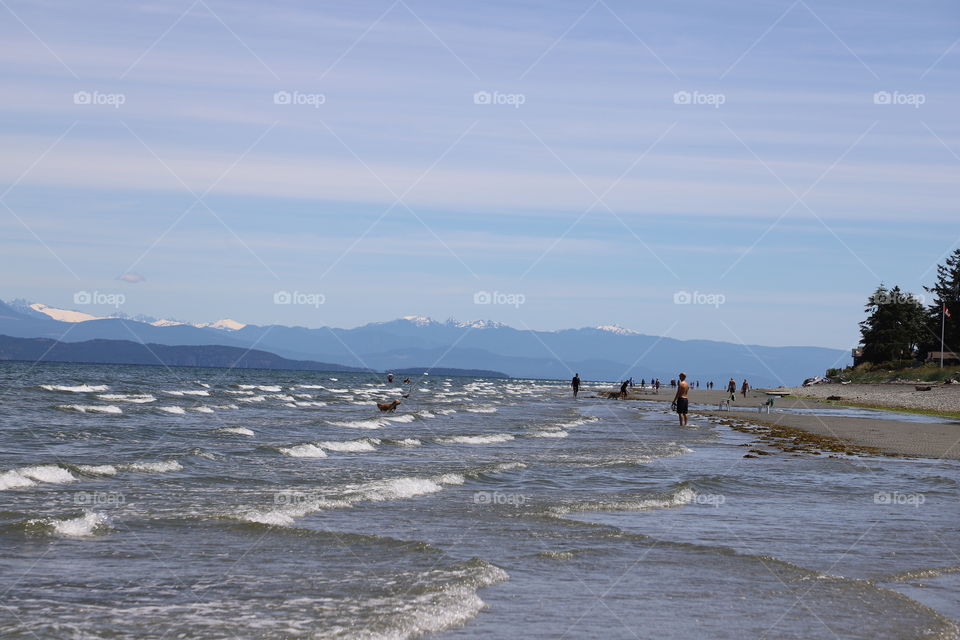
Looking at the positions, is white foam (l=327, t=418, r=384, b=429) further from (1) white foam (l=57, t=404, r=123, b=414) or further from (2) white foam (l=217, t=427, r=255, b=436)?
(1) white foam (l=57, t=404, r=123, b=414)

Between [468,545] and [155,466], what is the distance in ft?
35.8

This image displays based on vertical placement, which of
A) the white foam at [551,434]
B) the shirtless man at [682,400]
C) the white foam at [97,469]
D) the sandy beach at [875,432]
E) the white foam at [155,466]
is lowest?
the white foam at [551,434]

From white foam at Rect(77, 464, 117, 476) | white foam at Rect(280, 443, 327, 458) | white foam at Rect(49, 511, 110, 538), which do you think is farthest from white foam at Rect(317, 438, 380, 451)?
white foam at Rect(49, 511, 110, 538)

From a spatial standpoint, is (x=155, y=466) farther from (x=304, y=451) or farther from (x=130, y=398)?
(x=130, y=398)

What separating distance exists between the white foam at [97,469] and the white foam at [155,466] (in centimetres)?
42

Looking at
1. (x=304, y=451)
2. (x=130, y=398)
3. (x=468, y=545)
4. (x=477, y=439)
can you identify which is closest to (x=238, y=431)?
(x=304, y=451)

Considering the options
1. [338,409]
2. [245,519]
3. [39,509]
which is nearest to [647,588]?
[245,519]

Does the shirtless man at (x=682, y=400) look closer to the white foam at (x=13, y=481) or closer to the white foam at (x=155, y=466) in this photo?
the white foam at (x=155, y=466)

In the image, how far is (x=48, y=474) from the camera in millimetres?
18391

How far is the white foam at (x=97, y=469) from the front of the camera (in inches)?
752

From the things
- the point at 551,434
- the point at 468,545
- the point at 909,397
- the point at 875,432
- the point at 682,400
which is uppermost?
the point at 909,397

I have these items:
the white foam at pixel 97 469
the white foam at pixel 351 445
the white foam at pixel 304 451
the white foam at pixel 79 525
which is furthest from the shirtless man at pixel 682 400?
the white foam at pixel 79 525

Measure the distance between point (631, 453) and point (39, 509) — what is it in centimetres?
1767

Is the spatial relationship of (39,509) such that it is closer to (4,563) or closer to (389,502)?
(4,563)
